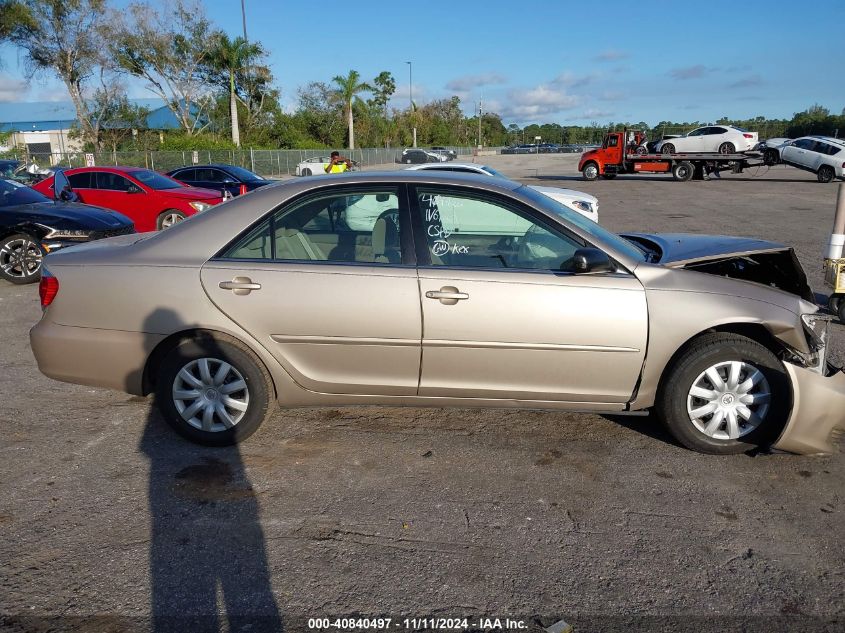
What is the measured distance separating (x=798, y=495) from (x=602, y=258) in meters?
1.62

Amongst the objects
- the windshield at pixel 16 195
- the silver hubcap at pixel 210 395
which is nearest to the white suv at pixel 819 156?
the windshield at pixel 16 195

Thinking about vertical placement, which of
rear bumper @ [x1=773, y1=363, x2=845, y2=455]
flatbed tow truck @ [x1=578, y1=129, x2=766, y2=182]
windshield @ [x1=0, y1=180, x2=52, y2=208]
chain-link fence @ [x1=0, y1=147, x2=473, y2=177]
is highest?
chain-link fence @ [x1=0, y1=147, x2=473, y2=177]

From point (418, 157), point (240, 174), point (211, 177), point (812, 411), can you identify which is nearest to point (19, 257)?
point (812, 411)

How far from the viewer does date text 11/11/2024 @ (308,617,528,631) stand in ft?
8.24

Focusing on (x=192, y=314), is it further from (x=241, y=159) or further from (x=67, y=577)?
(x=241, y=159)

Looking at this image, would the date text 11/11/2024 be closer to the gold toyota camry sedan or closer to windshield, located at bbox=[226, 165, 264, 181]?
the gold toyota camry sedan

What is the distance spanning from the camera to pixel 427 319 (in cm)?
370

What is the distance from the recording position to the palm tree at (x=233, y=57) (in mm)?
40625

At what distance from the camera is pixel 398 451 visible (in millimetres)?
3967

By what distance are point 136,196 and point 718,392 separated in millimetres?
12001

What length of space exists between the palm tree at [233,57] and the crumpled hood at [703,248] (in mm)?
40111

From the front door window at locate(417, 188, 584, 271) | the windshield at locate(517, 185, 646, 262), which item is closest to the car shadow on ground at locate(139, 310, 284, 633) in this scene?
the front door window at locate(417, 188, 584, 271)

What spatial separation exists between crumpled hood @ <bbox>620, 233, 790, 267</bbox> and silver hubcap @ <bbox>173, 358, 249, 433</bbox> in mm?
2651

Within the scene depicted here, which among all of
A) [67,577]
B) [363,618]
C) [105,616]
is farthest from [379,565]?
[67,577]
